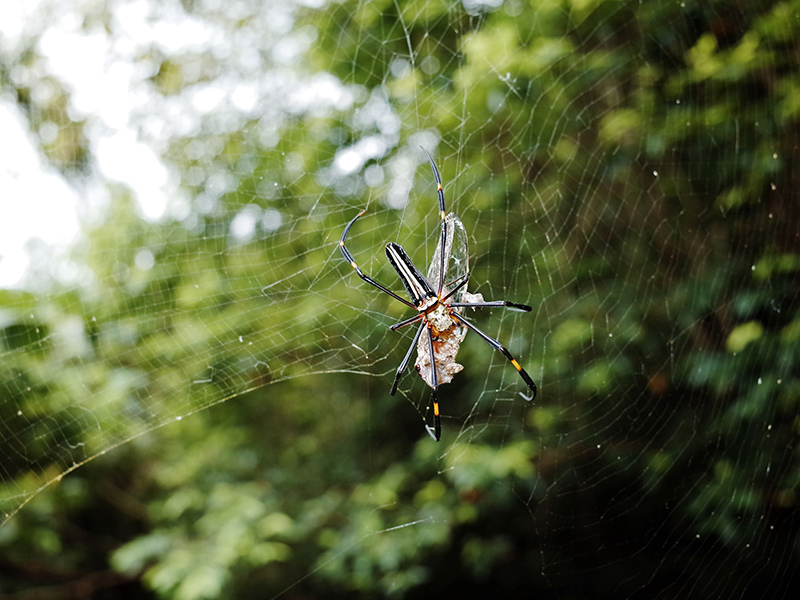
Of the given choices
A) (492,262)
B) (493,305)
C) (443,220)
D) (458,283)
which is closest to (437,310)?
(458,283)

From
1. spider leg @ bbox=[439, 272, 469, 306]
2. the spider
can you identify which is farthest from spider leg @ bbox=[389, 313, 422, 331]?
spider leg @ bbox=[439, 272, 469, 306]

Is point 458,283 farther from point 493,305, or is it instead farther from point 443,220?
point 443,220

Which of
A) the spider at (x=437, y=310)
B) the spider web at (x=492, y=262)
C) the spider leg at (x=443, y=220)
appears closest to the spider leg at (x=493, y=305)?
the spider at (x=437, y=310)

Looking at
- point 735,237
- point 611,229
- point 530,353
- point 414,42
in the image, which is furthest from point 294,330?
point 735,237

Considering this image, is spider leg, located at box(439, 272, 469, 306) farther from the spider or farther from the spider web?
the spider web

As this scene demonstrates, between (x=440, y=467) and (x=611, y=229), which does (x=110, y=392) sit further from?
(x=611, y=229)

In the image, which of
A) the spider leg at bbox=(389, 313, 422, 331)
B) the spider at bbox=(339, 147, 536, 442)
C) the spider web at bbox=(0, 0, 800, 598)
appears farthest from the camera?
the spider web at bbox=(0, 0, 800, 598)

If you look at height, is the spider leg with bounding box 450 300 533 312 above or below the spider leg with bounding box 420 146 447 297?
below
